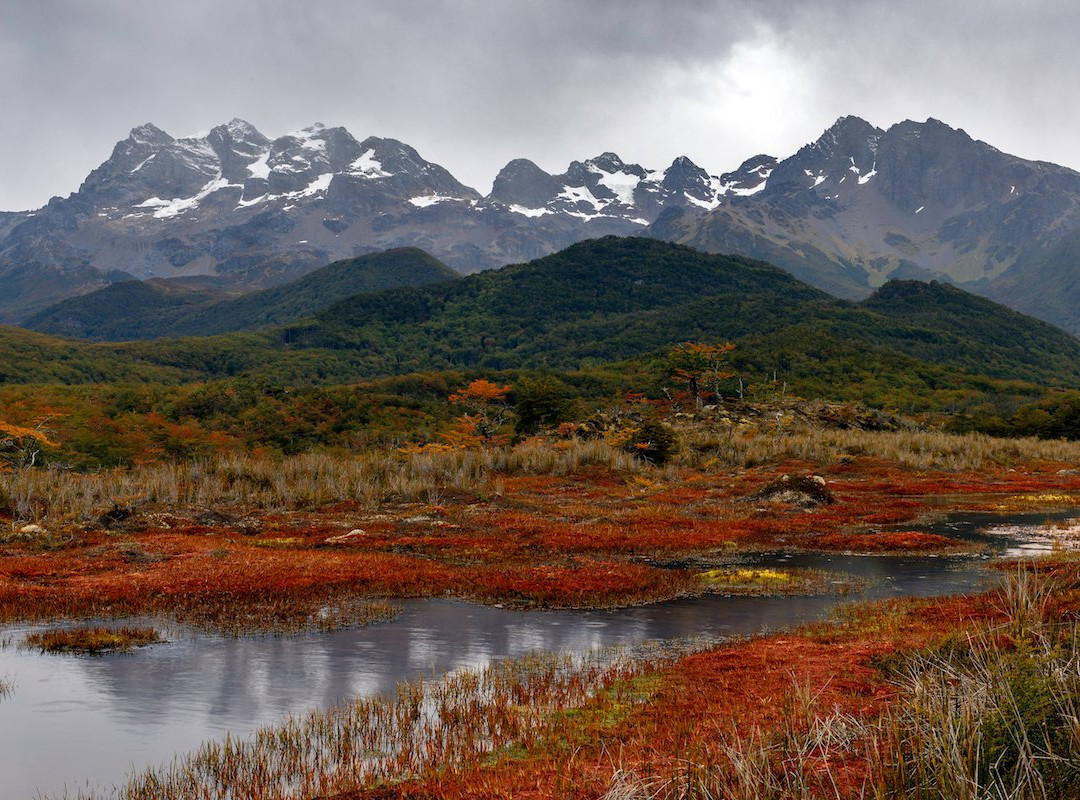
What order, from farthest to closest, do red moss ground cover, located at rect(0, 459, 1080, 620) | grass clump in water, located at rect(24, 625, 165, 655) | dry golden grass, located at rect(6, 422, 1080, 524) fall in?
dry golden grass, located at rect(6, 422, 1080, 524)
red moss ground cover, located at rect(0, 459, 1080, 620)
grass clump in water, located at rect(24, 625, 165, 655)

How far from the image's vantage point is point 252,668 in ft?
44.0

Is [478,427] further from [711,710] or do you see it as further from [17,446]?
[711,710]

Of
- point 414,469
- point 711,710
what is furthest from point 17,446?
point 711,710

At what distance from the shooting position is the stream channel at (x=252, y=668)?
32.6 feet

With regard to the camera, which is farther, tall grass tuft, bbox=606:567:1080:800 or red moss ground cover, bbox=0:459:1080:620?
red moss ground cover, bbox=0:459:1080:620

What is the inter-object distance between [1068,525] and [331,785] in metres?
30.6

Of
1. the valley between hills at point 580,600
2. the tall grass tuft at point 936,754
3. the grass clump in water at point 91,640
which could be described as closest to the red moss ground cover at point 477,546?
the valley between hills at point 580,600

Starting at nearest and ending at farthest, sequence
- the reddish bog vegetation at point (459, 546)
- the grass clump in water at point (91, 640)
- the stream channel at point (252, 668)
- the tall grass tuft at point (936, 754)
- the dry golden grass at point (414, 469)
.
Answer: the tall grass tuft at point (936, 754), the stream channel at point (252, 668), the grass clump in water at point (91, 640), the reddish bog vegetation at point (459, 546), the dry golden grass at point (414, 469)

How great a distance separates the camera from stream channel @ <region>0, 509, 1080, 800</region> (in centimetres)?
995

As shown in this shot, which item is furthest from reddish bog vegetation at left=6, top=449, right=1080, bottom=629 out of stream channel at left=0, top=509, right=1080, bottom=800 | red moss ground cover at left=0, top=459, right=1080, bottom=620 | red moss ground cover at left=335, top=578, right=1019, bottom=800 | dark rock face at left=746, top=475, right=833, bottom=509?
red moss ground cover at left=335, top=578, right=1019, bottom=800

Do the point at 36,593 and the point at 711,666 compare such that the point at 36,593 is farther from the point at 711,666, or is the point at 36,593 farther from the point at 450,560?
the point at 711,666

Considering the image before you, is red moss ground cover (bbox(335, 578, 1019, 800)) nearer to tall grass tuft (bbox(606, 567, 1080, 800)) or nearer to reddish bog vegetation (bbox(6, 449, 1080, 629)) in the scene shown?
tall grass tuft (bbox(606, 567, 1080, 800))

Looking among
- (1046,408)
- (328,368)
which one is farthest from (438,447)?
(328,368)

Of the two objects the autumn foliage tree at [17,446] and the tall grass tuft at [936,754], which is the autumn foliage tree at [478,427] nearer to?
the autumn foliage tree at [17,446]
